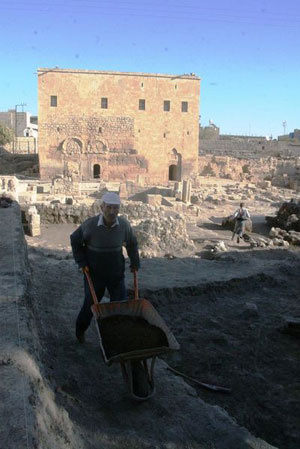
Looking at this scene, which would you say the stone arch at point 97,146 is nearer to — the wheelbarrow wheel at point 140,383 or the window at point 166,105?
the window at point 166,105

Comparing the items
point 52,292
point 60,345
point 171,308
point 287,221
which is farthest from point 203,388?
point 287,221

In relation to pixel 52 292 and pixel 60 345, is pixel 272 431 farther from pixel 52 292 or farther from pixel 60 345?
pixel 52 292

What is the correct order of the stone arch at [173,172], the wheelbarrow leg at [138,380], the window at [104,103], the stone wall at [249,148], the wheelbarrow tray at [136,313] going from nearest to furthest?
the wheelbarrow leg at [138,380] < the wheelbarrow tray at [136,313] < the window at [104,103] < the stone arch at [173,172] < the stone wall at [249,148]

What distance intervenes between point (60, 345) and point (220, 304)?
2997 millimetres

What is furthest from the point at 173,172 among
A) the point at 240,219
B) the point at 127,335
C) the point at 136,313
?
the point at 127,335

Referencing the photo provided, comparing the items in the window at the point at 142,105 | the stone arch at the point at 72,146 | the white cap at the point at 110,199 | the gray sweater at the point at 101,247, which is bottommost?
the gray sweater at the point at 101,247

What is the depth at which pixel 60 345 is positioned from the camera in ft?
13.7

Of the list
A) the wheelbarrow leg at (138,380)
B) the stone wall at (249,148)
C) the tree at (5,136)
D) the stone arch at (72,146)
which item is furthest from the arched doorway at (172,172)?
the wheelbarrow leg at (138,380)

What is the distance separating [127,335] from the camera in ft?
11.8

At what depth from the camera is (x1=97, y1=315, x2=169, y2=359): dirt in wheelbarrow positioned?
11.2ft

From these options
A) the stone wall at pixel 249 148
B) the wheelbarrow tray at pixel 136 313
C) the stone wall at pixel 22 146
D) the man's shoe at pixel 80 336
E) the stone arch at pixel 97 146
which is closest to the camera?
the wheelbarrow tray at pixel 136 313

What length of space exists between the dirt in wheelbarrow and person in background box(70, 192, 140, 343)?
38 cm

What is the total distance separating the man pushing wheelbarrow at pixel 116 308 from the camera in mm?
3301

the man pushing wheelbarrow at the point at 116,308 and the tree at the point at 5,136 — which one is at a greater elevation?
the tree at the point at 5,136
